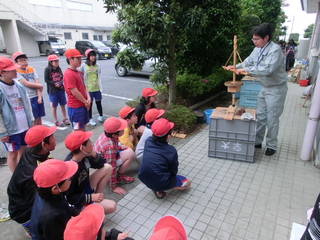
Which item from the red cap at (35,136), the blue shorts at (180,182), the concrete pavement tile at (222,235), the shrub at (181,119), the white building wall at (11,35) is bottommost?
the concrete pavement tile at (222,235)

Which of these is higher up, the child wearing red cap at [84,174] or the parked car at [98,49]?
the parked car at [98,49]

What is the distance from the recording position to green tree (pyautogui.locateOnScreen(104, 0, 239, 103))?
14.0ft

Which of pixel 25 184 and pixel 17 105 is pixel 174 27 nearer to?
pixel 17 105

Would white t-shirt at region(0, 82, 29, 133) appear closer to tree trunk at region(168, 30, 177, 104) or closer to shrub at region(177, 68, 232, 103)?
tree trunk at region(168, 30, 177, 104)

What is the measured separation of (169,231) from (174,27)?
15.3 ft

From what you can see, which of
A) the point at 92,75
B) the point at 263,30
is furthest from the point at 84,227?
the point at 92,75

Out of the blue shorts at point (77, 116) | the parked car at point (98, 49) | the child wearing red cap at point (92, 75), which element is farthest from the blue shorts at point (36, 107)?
the parked car at point (98, 49)

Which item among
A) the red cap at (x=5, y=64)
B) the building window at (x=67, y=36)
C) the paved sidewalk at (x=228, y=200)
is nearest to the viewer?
the paved sidewalk at (x=228, y=200)

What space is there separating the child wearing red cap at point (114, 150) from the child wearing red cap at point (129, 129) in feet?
1.04

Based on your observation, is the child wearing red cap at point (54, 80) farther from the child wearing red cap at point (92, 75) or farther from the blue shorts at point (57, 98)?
the child wearing red cap at point (92, 75)

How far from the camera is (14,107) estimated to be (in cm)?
298

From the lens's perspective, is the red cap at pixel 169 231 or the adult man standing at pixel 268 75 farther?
the adult man standing at pixel 268 75

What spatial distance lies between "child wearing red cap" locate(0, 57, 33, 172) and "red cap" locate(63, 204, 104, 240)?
210 centimetres

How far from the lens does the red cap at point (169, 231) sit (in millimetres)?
1192
